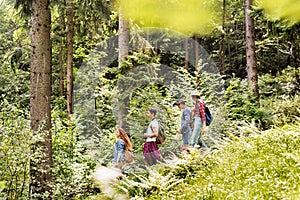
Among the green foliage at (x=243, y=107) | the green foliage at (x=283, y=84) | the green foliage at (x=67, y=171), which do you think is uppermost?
the green foliage at (x=283, y=84)

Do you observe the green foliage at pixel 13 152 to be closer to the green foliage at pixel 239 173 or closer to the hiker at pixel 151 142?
the green foliage at pixel 239 173

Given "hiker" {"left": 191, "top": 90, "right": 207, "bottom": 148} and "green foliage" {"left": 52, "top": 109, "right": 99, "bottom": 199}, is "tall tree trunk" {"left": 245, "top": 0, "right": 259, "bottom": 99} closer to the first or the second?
"hiker" {"left": 191, "top": 90, "right": 207, "bottom": 148}

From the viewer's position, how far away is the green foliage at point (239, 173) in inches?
178

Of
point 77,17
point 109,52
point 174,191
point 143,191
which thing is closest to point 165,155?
point 143,191

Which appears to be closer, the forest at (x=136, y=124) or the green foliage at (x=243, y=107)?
the forest at (x=136, y=124)

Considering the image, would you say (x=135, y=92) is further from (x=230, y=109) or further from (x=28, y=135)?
(x=28, y=135)

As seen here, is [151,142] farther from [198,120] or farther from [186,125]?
[198,120]

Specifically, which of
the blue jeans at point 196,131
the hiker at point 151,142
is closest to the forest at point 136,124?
the hiker at point 151,142

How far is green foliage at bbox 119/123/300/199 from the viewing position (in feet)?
14.9

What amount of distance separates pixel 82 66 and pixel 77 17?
5.17 metres

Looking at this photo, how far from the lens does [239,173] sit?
5.39 meters

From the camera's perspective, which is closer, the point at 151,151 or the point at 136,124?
the point at 151,151

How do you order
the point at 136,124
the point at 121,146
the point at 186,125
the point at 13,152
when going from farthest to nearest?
the point at 136,124 → the point at 121,146 → the point at 186,125 → the point at 13,152

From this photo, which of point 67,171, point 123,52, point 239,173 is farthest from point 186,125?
point 239,173
